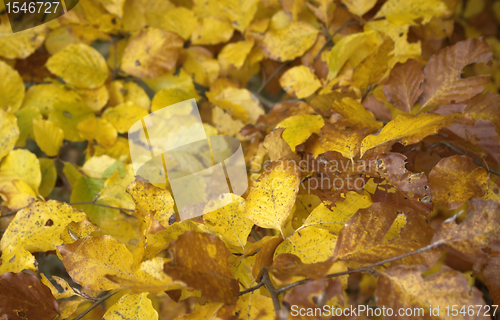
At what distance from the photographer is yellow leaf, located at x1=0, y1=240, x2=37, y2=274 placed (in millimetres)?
358

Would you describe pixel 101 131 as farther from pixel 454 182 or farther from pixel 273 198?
pixel 454 182

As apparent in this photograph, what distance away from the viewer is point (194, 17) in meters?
0.63

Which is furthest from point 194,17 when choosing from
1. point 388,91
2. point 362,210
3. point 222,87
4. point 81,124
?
point 362,210

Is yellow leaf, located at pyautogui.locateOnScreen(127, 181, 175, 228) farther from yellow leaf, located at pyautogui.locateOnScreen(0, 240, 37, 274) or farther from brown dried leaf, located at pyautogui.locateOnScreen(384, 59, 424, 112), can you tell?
brown dried leaf, located at pyautogui.locateOnScreen(384, 59, 424, 112)

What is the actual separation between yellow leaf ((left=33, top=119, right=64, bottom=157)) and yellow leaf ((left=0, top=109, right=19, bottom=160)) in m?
0.05

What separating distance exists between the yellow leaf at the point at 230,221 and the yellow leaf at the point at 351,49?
0.30m

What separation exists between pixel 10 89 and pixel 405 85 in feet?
2.05

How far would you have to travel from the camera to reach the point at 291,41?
1.90ft

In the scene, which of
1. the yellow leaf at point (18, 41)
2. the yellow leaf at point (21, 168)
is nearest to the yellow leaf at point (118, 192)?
the yellow leaf at point (21, 168)

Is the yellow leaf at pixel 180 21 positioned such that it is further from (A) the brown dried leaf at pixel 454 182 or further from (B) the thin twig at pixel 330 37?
(A) the brown dried leaf at pixel 454 182

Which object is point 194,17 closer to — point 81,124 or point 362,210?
point 81,124

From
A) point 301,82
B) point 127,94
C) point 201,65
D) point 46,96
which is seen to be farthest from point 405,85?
point 46,96

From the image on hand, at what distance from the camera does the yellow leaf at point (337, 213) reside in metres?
0.32

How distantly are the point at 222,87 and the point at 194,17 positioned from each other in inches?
6.0
